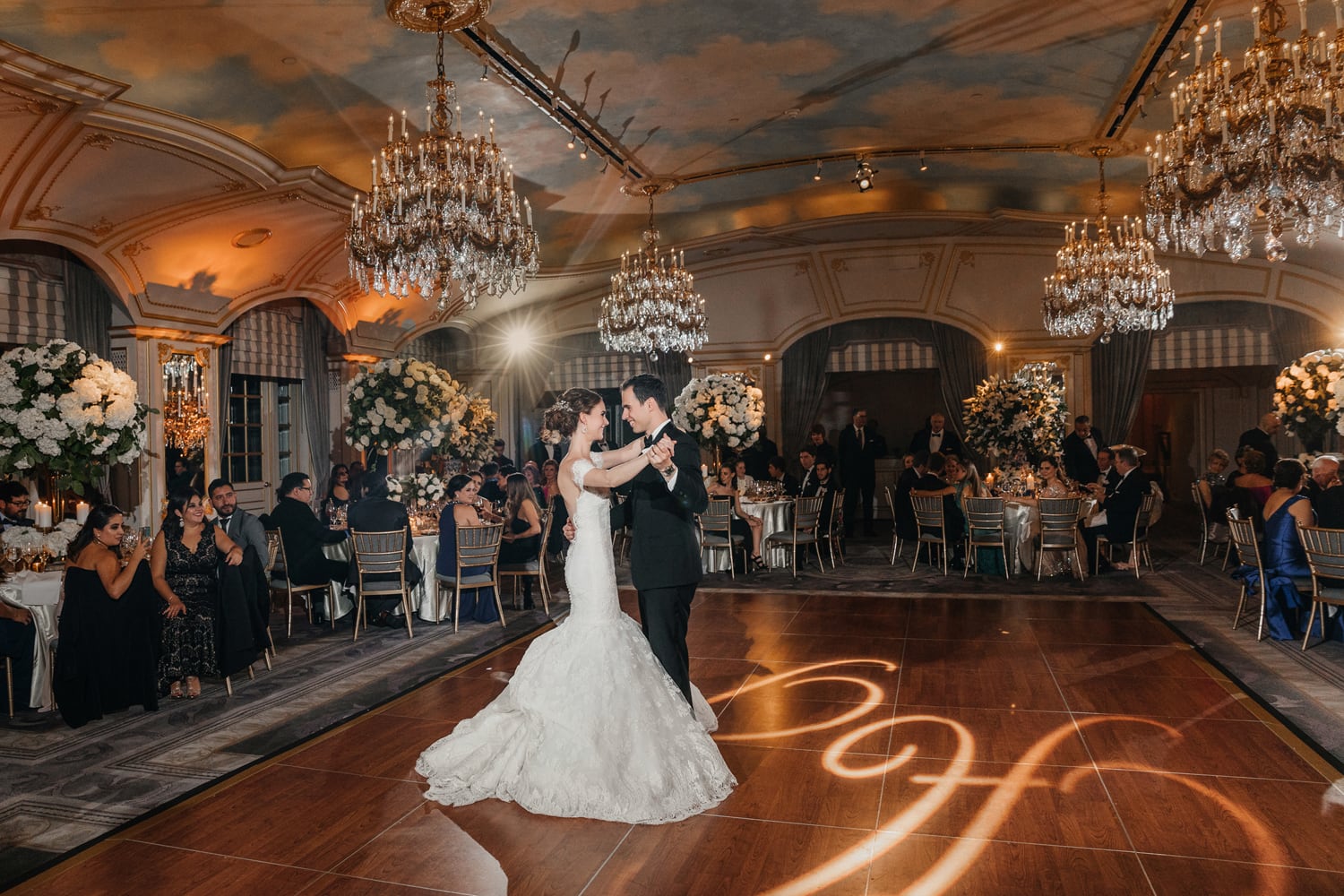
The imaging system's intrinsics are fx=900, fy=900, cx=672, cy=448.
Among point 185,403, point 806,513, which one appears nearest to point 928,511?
point 806,513

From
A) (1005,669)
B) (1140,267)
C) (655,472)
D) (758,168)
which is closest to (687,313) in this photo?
(758,168)

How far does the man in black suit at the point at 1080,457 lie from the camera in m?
11.3

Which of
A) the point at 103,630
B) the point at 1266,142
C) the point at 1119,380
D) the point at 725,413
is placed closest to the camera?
the point at 1266,142

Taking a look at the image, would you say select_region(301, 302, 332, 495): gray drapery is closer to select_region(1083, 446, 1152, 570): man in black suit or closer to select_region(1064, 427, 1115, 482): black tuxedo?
select_region(1083, 446, 1152, 570): man in black suit

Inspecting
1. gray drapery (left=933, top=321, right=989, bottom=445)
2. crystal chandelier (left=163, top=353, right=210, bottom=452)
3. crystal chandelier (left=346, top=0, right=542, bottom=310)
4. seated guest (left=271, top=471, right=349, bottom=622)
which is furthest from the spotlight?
crystal chandelier (left=163, top=353, right=210, bottom=452)

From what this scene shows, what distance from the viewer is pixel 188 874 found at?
3.16 m

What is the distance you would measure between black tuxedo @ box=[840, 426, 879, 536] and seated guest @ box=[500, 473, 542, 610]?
630 centimetres

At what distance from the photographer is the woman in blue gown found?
5.94 meters

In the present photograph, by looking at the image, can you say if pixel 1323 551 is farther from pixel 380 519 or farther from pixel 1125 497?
pixel 380 519

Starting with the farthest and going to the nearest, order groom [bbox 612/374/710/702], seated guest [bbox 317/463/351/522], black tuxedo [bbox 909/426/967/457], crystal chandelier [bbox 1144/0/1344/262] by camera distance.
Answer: black tuxedo [bbox 909/426/967/457]
seated guest [bbox 317/463/351/522]
crystal chandelier [bbox 1144/0/1344/262]
groom [bbox 612/374/710/702]

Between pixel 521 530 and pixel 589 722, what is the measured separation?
4.19 metres

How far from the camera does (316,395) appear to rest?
11.4 meters

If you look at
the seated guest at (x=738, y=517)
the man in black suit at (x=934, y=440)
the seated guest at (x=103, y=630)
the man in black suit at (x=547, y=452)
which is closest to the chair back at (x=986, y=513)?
the seated guest at (x=738, y=517)

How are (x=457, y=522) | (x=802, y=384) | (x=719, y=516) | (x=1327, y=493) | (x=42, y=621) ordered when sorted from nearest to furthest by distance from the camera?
(x=42, y=621)
(x=1327, y=493)
(x=457, y=522)
(x=719, y=516)
(x=802, y=384)
